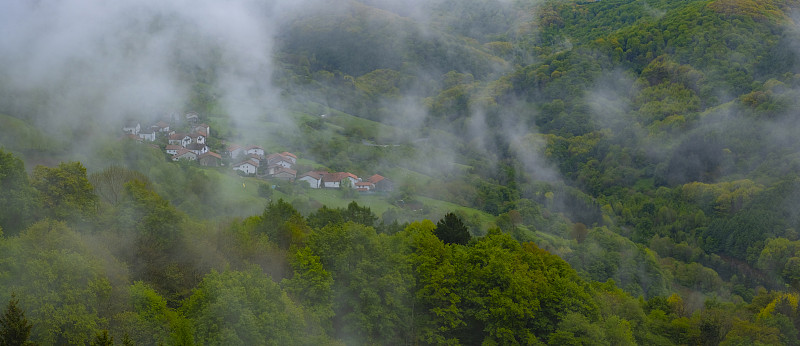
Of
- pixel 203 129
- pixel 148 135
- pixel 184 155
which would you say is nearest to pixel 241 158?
pixel 184 155

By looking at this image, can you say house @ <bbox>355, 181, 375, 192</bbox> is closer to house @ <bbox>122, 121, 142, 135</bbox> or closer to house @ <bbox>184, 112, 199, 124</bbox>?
house @ <bbox>122, 121, 142, 135</bbox>

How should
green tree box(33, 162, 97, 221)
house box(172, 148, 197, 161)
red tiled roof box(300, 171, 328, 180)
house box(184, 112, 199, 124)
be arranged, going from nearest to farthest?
green tree box(33, 162, 97, 221), house box(172, 148, 197, 161), red tiled roof box(300, 171, 328, 180), house box(184, 112, 199, 124)

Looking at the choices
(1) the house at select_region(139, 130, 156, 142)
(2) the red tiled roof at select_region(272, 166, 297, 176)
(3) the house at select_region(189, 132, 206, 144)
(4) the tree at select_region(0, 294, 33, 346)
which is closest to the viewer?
(4) the tree at select_region(0, 294, 33, 346)

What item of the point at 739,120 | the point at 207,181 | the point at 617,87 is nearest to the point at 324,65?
the point at 617,87

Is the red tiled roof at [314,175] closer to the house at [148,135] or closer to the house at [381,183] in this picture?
the house at [381,183]

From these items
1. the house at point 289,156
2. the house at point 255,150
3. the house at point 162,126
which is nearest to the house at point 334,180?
the house at point 289,156

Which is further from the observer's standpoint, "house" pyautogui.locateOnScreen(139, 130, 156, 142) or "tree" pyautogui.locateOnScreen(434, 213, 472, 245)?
"house" pyautogui.locateOnScreen(139, 130, 156, 142)

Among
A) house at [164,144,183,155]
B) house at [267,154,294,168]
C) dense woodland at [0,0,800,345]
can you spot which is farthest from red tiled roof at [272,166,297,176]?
house at [164,144,183,155]
